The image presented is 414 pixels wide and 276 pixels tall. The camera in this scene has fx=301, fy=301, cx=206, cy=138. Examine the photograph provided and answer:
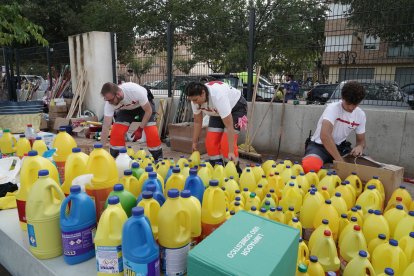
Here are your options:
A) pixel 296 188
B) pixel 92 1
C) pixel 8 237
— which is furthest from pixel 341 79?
pixel 92 1

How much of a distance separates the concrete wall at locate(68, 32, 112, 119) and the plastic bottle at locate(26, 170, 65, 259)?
297 inches

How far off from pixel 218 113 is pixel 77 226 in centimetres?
242

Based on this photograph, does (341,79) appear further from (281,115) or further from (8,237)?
(8,237)

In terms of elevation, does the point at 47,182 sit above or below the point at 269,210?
above

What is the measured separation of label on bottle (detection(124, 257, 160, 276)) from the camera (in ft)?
4.01

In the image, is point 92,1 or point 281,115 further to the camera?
point 92,1

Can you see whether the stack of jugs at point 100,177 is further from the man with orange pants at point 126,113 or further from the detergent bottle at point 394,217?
the man with orange pants at point 126,113

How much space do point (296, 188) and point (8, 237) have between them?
6.30 ft

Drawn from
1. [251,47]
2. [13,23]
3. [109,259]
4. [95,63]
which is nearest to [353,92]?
[109,259]

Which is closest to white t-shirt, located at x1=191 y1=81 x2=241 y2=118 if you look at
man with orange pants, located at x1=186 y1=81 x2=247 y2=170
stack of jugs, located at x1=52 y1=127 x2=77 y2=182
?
man with orange pants, located at x1=186 y1=81 x2=247 y2=170

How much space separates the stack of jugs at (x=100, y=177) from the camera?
165cm

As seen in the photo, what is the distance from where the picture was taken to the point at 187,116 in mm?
7145

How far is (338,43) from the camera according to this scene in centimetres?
558

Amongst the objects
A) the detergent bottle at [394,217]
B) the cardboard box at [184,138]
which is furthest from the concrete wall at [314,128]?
the detergent bottle at [394,217]
